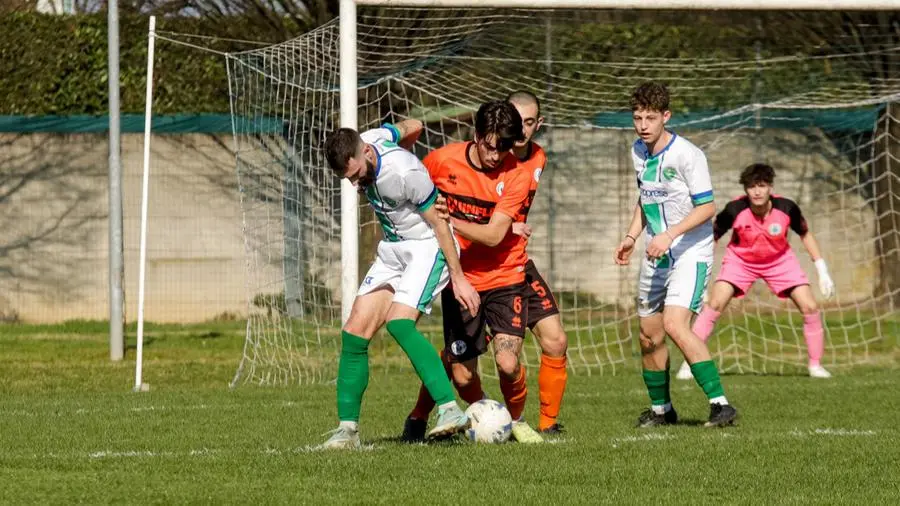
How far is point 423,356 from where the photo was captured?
7.62 metres

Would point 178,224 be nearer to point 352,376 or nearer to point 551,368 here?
point 551,368

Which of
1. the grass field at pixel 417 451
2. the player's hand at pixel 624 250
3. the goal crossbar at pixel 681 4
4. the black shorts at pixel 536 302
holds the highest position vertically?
the goal crossbar at pixel 681 4

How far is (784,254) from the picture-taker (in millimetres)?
13516

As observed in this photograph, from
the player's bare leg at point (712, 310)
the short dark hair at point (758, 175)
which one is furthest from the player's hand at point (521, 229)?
the player's bare leg at point (712, 310)

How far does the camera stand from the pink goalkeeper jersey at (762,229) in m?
13.1

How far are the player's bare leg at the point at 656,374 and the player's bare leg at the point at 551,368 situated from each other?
0.73 meters

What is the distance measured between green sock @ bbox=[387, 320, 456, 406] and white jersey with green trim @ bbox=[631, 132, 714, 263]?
80.6 inches

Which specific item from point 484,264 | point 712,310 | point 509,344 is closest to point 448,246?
point 484,264

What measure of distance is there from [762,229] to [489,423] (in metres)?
6.25

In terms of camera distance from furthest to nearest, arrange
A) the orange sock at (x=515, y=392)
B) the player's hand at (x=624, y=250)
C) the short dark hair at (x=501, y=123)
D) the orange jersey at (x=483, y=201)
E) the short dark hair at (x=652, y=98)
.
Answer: the player's hand at (x=624, y=250)
the short dark hair at (x=652, y=98)
the orange sock at (x=515, y=392)
the orange jersey at (x=483, y=201)
the short dark hair at (x=501, y=123)

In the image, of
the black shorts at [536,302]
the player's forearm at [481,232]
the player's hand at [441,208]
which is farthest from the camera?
the black shorts at [536,302]

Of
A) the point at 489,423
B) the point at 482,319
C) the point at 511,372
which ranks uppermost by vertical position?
the point at 482,319

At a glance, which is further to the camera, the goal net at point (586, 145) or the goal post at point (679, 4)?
the goal net at point (586, 145)

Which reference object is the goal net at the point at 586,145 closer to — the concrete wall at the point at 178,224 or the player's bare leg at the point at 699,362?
the concrete wall at the point at 178,224
